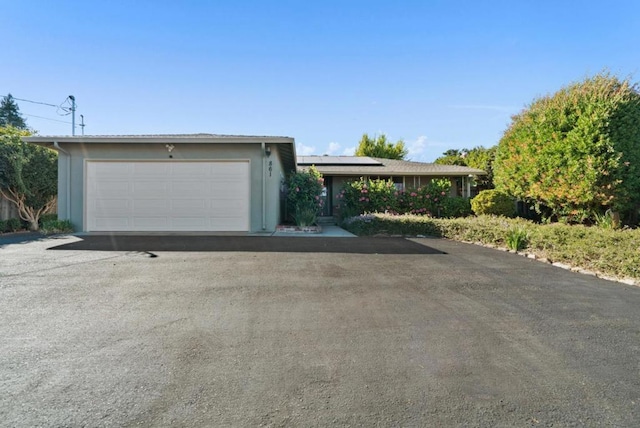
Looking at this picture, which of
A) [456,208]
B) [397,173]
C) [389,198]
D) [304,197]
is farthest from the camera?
[397,173]

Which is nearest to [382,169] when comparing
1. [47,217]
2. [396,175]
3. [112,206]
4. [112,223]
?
[396,175]

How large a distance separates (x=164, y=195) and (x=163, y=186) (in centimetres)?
30

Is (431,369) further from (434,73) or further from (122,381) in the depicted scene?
(434,73)

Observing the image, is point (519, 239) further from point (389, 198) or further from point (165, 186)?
point (165, 186)

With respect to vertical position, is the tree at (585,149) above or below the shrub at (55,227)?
above

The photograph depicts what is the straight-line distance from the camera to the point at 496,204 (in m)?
13.2

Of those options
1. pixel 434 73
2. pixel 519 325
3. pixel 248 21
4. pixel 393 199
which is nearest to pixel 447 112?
pixel 434 73

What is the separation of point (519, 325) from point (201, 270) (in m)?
4.85

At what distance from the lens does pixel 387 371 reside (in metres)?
2.65

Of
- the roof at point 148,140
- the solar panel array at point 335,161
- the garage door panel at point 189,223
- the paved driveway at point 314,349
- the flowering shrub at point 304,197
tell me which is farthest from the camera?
the solar panel array at point 335,161

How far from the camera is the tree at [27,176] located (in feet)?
39.5

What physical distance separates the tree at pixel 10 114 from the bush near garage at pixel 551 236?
64.2 metres

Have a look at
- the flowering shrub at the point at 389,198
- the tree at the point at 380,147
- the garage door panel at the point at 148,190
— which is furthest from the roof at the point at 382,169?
the tree at the point at 380,147

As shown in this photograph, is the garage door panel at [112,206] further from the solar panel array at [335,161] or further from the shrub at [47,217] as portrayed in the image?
the solar panel array at [335,161]
